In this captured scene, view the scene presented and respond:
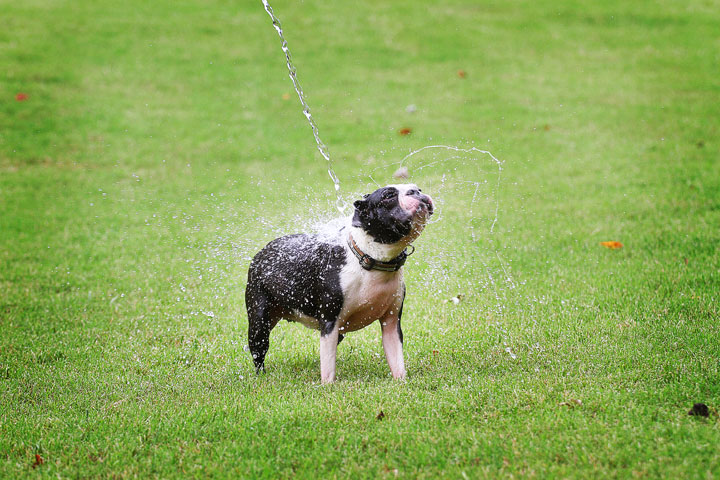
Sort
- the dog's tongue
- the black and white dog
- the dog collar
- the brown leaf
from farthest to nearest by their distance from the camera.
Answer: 1. the dog collar
2. the black and white dog
3. the dog's tongue
4. the brown leaf

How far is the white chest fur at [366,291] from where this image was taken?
417cm

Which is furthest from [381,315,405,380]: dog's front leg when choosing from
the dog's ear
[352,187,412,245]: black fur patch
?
the dog's ear

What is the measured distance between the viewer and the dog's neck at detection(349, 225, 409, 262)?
13.4ft

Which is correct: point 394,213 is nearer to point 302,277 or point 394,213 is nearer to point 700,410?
point 302,277

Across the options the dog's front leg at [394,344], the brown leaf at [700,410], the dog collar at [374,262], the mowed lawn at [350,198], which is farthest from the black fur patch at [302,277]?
the brown leaf at [700,410]

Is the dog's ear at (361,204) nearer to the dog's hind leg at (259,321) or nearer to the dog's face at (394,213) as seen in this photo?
the dog's face at (394,213)

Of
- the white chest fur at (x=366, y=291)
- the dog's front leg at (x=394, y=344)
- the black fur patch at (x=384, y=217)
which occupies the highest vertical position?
the black fur patch at (x=384, y=217)

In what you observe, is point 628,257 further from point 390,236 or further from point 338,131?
point 338,131

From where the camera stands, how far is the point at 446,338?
214 inches

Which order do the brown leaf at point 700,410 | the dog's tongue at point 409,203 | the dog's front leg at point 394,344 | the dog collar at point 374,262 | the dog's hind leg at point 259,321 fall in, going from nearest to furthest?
the brown leaf at point 700,410
the dog's tongue at point 409,203
the dog collar at point 374,262
the dog's front leg at point 394,344
the dog's hind leg at point 259,321

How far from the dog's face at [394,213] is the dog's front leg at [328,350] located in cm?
64

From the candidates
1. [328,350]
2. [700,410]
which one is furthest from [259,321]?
[700,410]

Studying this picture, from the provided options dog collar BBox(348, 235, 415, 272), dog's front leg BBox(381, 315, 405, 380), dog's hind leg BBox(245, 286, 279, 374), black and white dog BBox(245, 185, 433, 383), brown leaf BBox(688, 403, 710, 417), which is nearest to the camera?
brown leaf BBox(688, 403, 710, 417)

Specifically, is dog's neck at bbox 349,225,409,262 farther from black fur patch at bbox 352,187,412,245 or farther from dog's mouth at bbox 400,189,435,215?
dog's mouth at bbox 400,189,435,215
